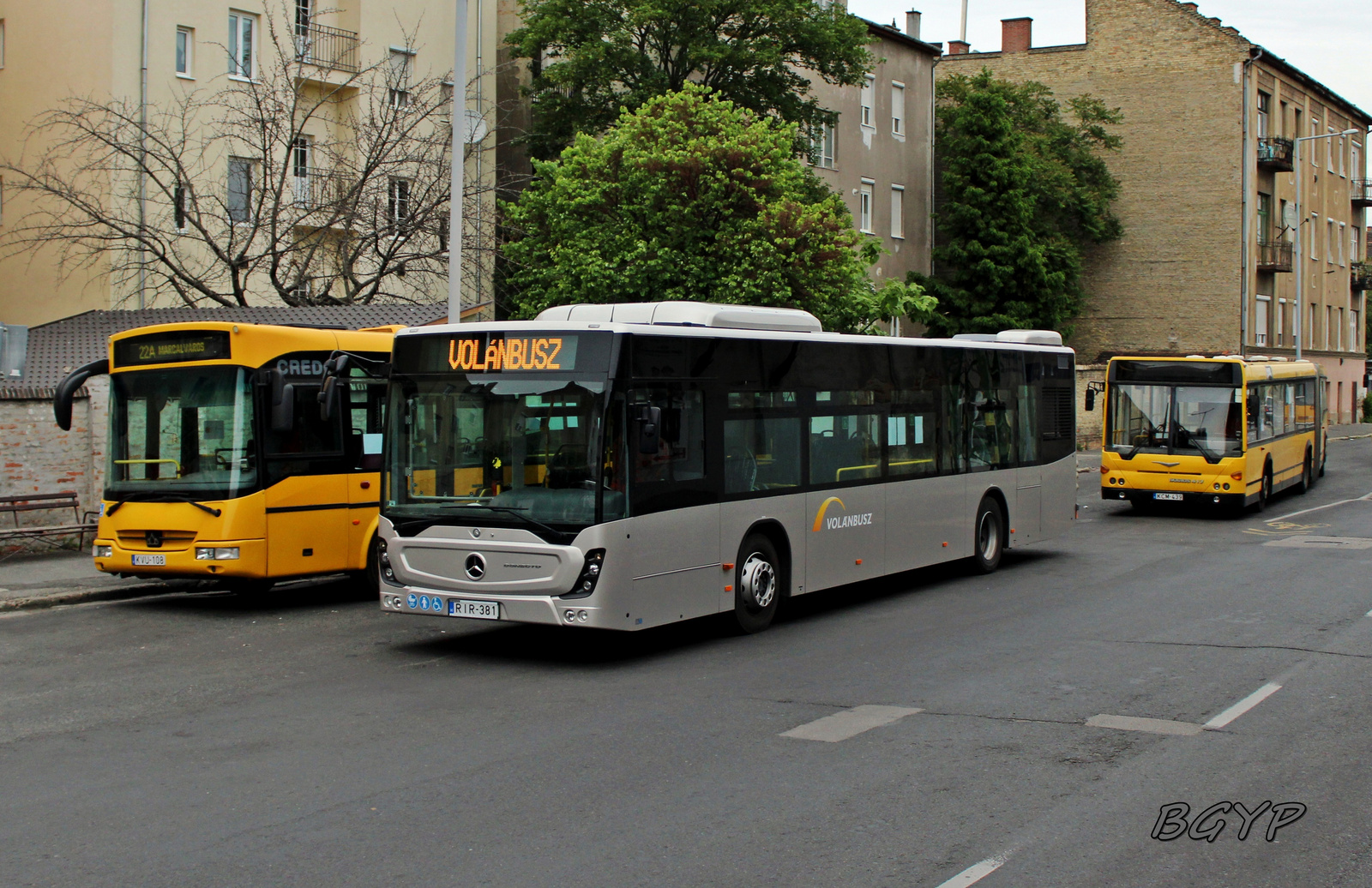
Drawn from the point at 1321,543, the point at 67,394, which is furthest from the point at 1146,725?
the point at 1321,543

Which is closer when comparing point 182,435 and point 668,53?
point 182,435

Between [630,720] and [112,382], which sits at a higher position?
[112,382]

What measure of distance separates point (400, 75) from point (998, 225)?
2562 centimetres

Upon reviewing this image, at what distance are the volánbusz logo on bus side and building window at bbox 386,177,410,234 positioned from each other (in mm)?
14885

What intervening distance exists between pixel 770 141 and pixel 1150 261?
31219mm


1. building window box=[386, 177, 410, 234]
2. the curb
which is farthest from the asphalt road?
building window box=[386, 177, 410, 234]

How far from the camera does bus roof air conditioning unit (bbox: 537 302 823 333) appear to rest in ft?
37.0

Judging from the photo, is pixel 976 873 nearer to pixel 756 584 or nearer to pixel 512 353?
pixel 512 353

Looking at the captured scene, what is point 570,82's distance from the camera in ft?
113

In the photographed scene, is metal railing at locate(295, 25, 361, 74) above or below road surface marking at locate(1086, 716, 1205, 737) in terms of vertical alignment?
above

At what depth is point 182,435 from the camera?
13.0 metres

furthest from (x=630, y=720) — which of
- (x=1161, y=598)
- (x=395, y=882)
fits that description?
(x=1161, y=598)

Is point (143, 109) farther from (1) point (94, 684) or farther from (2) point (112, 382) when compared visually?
(1) point (94, 684)

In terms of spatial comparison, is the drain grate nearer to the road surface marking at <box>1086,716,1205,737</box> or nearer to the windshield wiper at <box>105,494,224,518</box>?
the road surface marking at <box>1086,716,1205,737</box>
